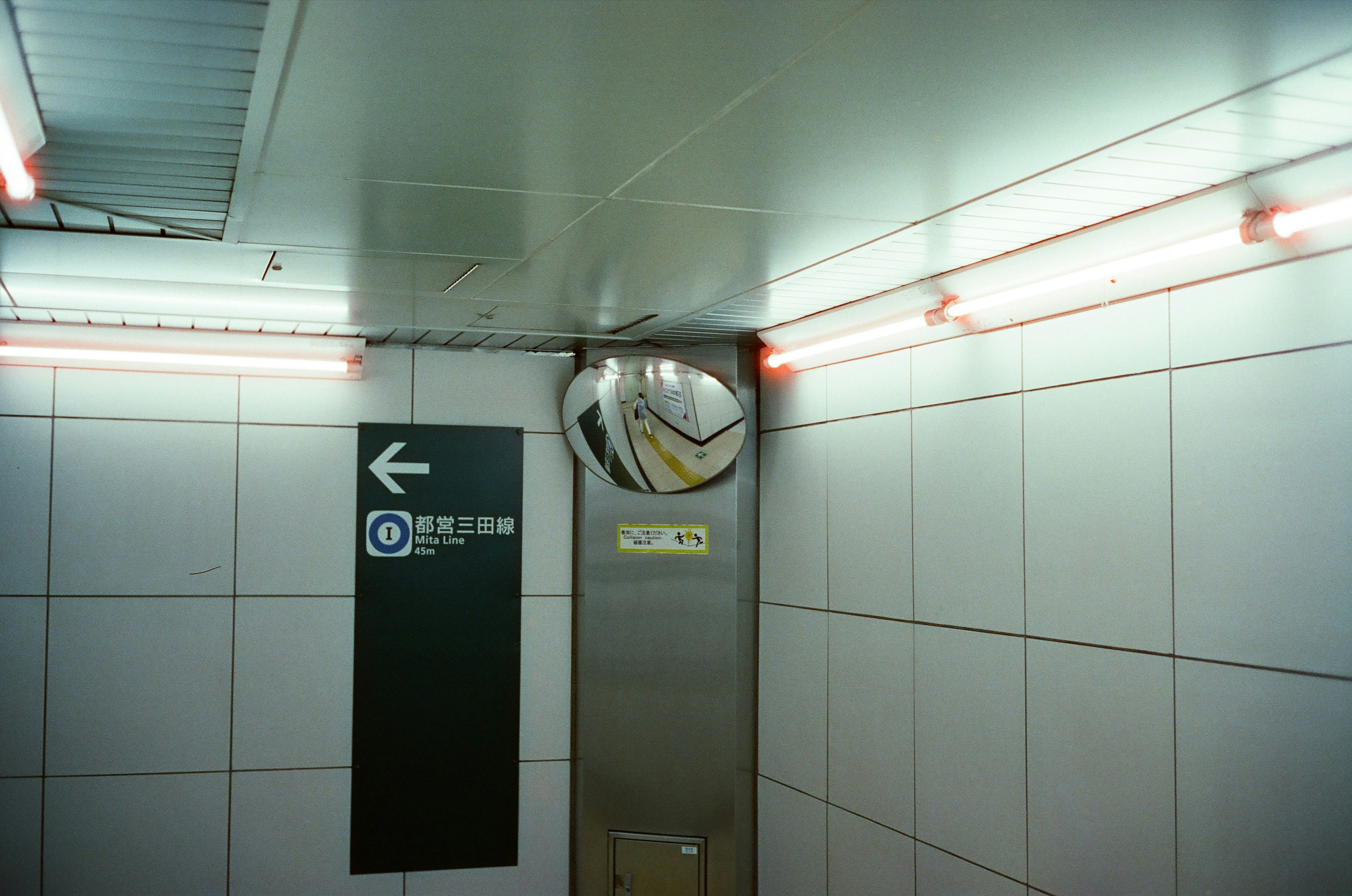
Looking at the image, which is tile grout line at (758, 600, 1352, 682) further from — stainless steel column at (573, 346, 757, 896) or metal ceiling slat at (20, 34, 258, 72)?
metal ceiling slat at (20, 34, 258, 72)

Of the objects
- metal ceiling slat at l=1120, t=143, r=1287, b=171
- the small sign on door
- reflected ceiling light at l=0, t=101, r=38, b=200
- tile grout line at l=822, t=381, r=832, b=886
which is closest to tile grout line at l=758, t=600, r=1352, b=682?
tile grout line at l=822, t=381, r=832, b=886

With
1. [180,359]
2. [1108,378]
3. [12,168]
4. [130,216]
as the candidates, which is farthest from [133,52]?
[180,359]

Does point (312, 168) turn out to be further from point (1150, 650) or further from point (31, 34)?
point (1150, 650)

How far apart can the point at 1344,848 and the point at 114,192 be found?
3.55 metres

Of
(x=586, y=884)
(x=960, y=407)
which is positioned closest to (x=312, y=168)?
(x=960, y=407)

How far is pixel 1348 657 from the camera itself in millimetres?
2596

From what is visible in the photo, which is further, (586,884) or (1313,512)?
(586,884)

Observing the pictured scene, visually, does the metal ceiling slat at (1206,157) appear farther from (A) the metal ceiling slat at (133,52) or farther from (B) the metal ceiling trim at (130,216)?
(B) the metal ceiling trim at (130,216)

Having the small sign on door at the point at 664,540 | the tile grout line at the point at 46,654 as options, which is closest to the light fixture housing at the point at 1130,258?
the small sign on door at the point at 664,540

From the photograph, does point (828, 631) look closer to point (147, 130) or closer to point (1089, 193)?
point (1089, 193)

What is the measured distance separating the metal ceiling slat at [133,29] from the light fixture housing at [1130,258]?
232 cm

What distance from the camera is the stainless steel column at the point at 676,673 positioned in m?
5.42

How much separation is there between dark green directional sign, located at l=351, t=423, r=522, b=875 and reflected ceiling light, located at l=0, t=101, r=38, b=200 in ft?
9.95

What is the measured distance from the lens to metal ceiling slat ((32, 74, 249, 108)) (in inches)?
84.2
